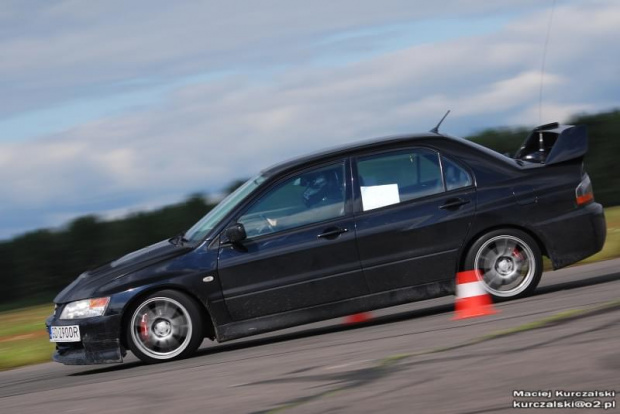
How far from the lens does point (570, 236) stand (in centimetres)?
955

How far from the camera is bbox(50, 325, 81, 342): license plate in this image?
897 centimetres

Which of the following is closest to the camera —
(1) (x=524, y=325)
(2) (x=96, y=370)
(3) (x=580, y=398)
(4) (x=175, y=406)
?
(3) (x=580, y=398)

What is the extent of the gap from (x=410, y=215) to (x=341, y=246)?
0.71m

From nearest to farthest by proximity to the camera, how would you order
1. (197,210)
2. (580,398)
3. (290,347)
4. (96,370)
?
1. (580,398)
2. (290,347)
3. (96,370)
4. (197,210)

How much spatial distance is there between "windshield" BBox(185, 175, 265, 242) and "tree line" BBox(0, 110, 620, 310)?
9883mm

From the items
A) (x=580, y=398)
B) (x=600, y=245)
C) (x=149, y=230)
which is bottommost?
(x=580, y=398)

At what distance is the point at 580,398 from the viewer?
5422 millimetres

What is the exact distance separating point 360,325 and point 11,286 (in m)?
12.0

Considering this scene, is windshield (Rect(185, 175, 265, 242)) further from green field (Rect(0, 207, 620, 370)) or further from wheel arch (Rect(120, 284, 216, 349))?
green field (Rect(0, 207, 620, 370))

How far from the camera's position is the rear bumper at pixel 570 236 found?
9.52m

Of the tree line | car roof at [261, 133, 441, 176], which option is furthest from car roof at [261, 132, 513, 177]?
the tree line

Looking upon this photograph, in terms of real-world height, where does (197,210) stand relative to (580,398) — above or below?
above

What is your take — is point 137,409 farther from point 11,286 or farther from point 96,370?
point 11,286

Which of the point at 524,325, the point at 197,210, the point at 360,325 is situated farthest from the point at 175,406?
the point at 197,210
